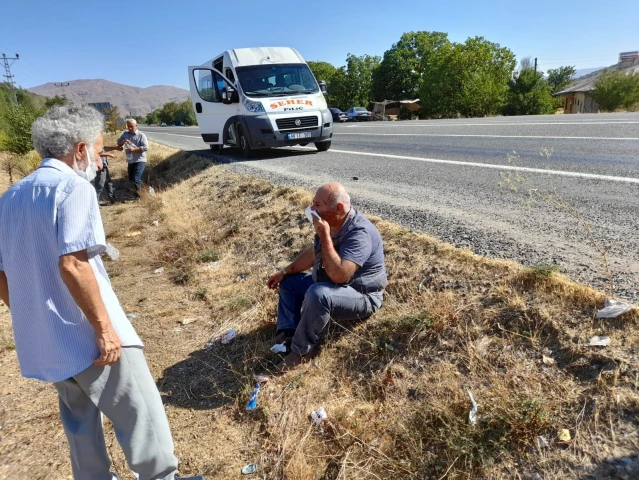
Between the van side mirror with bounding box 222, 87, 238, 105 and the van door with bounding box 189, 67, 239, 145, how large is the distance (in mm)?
112

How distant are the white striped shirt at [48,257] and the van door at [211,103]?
10066 millimetres

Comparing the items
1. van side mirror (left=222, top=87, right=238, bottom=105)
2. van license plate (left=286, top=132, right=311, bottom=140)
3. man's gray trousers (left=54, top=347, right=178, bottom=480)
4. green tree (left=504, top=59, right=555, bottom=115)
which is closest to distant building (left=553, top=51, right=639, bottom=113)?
green tree (left=504, top=59, right=555, bottom=115)

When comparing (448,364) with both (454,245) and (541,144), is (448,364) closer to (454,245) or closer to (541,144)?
(454,245)

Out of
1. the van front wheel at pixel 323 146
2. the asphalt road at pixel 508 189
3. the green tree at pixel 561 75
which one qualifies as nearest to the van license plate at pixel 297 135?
the asphalt road at pixel 508 189

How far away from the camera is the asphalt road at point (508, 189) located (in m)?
3.65

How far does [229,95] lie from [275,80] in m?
1.20

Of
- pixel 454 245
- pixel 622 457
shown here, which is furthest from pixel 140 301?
pixel 622 457

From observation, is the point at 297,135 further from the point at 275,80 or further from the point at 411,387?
the point at 411,387

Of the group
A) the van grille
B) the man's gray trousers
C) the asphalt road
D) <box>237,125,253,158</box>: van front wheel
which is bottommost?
the man's gray trousers

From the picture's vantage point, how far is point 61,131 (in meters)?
1.99

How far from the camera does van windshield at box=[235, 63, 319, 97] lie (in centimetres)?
1115

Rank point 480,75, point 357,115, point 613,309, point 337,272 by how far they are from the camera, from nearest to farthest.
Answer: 1. point 613,309
2. point 337,272
3. point 357,115
4. point 480,75

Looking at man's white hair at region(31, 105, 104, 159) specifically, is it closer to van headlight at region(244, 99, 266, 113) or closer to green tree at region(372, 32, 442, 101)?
van headlight at region(244, 99, 266, 113)

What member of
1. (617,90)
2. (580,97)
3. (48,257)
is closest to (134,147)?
(48,257)
